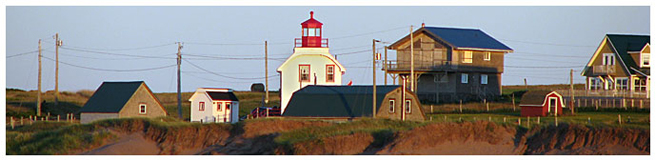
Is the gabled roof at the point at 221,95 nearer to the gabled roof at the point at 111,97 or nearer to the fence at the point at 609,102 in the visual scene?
the gabled roof at the point at 111,97

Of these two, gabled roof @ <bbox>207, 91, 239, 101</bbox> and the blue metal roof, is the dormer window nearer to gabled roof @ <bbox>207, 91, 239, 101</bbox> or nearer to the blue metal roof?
the blue metal roof

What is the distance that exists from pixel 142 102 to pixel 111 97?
1748 mm

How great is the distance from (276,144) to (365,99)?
11.3 meters

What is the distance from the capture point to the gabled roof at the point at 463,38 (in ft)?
214

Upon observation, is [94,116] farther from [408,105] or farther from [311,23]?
[408,105]

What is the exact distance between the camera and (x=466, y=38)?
67.4 m

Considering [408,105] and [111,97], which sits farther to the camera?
[111,97]

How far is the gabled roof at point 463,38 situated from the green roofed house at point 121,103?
793 inches

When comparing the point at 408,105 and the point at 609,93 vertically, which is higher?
the point at 609,93

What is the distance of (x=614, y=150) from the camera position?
106ft

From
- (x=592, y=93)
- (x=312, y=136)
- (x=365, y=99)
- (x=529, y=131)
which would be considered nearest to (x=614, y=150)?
(x=529, y=131)

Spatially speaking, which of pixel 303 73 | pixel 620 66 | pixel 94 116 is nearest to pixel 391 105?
pixel 303 73

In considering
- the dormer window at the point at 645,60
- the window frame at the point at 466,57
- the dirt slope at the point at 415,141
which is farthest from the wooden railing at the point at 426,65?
the dirt slope at the point at 415,141

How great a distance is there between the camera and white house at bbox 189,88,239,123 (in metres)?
52.5
